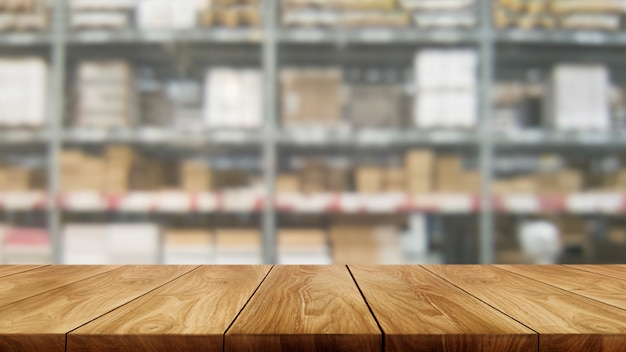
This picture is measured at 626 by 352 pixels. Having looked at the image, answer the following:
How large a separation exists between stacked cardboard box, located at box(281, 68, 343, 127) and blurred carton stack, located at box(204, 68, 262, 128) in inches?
5.7

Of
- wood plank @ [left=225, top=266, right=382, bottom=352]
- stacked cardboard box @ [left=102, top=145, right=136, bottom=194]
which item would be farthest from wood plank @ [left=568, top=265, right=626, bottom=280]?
stacked cardboard box @ [left=102, top=145, right=136, bottom=194]

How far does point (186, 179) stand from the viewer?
197 cm

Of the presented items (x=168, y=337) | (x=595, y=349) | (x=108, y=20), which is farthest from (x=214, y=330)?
(x=108, y=20)

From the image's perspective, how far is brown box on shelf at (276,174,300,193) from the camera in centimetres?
192

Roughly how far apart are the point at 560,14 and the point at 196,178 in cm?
191

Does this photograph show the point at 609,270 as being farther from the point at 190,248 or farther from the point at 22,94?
the point at 22,94

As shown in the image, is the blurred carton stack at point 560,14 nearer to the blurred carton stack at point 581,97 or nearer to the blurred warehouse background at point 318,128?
the blurred warehouse background at point 318,128

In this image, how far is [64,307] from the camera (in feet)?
1.40

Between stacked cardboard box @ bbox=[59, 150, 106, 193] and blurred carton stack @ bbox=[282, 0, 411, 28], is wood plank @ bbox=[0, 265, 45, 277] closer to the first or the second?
stacked cardboard box @ bbox=[59, 150, 106, 193]

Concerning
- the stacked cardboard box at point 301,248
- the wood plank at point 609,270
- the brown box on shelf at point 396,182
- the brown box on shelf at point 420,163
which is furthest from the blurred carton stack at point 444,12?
the wood plank at point 609,270

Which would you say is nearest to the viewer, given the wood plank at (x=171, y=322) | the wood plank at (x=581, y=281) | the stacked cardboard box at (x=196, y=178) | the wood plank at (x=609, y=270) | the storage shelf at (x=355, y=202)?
the wood plank at (x=171, y=322)

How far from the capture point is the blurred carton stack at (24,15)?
80.1 inches

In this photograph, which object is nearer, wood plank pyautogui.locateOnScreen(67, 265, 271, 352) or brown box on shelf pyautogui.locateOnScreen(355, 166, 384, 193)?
wood plank pyautogui.locateOnScreen(67, 265, 271, 352)

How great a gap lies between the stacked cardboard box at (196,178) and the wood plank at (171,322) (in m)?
1.46
